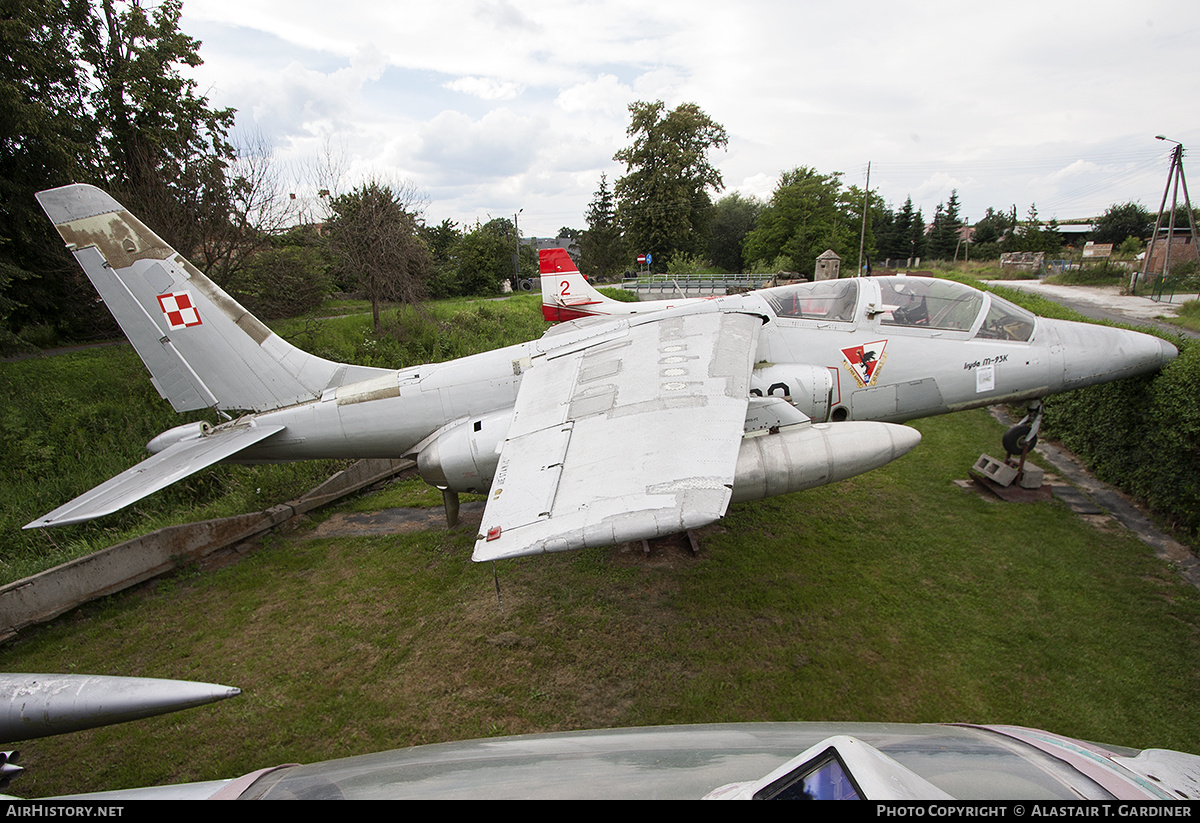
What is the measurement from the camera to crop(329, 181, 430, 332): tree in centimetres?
1795

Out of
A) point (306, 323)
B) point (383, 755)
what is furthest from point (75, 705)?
point (306, 323)

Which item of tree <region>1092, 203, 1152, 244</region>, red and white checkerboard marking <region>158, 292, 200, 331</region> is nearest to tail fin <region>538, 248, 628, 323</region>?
red and white checkerboard marking <region>158, 292, 200, 331</region>

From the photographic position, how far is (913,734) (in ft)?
8.26

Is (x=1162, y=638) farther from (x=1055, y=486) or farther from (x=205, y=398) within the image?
(x=205, y=398)

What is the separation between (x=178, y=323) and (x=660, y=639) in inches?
305

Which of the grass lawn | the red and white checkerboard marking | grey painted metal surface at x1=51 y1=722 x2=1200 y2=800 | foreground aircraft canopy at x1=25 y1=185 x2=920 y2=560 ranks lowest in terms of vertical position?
the grass lawn

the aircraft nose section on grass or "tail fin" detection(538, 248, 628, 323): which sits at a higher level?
"tail fin" detection(538, 248, 628, 323)

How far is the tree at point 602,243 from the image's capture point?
56.8m

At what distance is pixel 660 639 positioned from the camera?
5.75 meters

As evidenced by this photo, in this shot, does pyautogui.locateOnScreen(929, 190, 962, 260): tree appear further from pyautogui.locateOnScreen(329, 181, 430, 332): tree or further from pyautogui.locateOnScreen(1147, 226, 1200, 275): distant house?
pyautogui.locateOnScreen(329, 181, 430, 332): tree

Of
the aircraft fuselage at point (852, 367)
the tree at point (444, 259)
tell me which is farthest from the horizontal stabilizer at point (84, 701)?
the tree at point (444, 259)

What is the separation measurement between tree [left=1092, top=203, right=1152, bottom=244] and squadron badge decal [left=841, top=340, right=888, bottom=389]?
78.9 metres

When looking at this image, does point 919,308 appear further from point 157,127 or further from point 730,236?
point 730,236

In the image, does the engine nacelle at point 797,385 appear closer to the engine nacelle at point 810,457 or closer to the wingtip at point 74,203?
the engine nacelle at point 810,457
